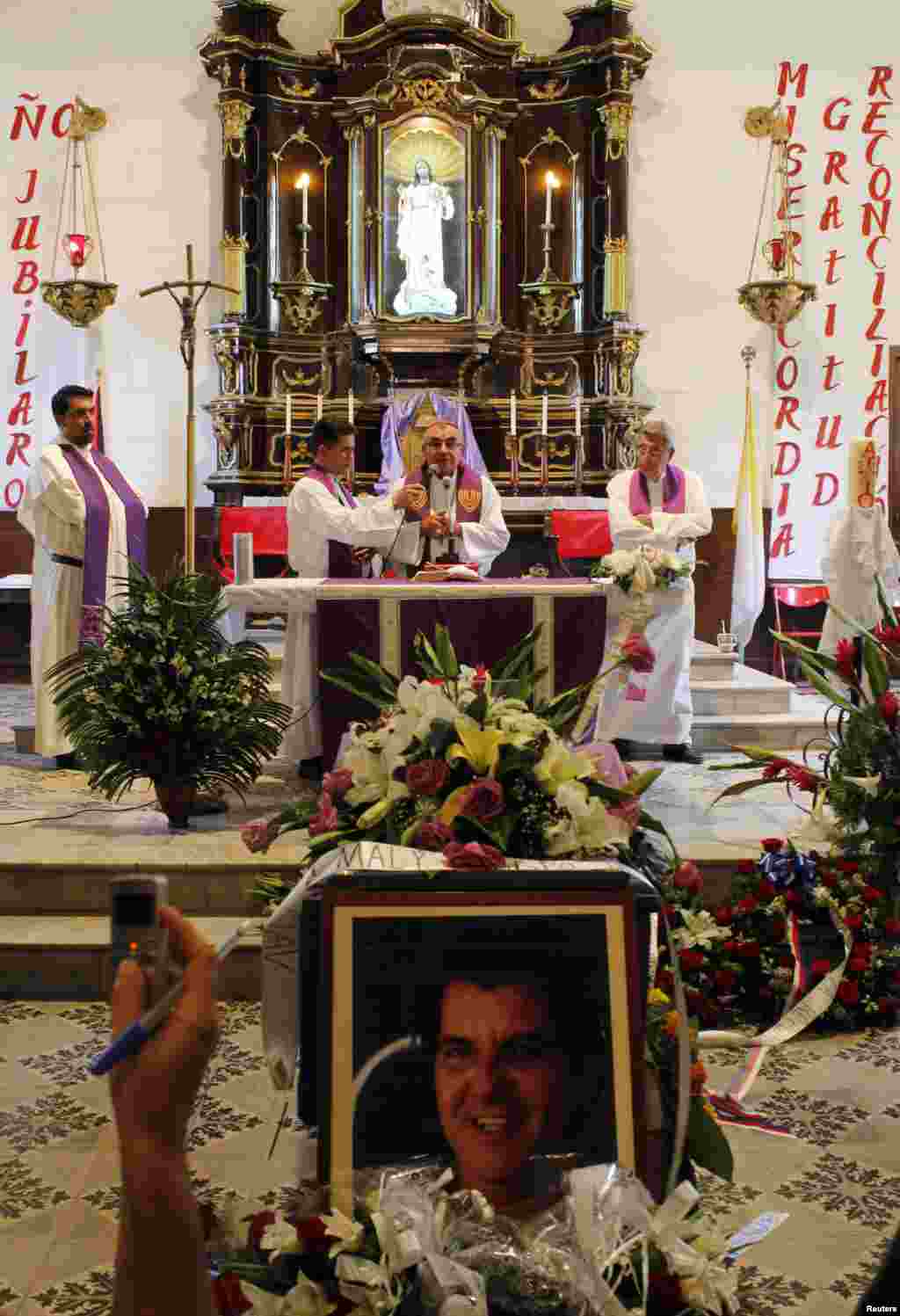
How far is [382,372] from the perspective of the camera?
10.9m

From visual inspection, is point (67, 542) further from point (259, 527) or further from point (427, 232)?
point (427, 232)

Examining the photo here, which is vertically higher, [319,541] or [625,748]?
[319,541]

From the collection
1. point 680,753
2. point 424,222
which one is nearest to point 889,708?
point 680,753

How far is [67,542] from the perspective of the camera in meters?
7.32

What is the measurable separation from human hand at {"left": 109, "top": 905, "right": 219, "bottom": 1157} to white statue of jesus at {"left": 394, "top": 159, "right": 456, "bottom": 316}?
32.4ft

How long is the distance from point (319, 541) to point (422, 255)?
179 inches

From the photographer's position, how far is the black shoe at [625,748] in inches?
302

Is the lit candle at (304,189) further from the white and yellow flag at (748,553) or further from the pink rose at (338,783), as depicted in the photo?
the pink rose at (338,783)

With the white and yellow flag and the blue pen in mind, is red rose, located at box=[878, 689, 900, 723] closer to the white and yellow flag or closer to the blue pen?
the blue pen

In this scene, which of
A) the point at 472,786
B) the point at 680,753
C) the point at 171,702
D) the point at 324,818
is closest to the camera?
the point at 472,786

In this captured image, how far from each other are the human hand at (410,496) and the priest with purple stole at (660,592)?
1.30 metres

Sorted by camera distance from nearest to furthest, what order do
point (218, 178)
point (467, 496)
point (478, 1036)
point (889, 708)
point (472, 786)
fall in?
1. point (478, 1036)
2. point (472, 786)
3. point (889, 708)
4. point (467, 496)
5. point (218, 178)

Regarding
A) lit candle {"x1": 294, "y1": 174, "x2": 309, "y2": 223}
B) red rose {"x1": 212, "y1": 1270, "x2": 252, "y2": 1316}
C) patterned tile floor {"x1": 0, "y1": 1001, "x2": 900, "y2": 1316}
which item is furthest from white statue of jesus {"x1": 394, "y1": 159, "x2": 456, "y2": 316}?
red rose {"x1": 212, "y1": 1270, "x2": 252, "y2": 1316}

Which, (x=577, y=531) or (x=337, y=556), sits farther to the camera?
(x=577, y=531)
